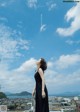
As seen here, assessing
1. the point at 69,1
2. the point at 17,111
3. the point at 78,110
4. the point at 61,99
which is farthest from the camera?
the point at 61,99

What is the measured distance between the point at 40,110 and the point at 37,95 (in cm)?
21

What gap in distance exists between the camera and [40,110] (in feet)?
15.8

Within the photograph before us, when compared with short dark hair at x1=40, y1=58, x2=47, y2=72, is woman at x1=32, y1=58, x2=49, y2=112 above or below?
below

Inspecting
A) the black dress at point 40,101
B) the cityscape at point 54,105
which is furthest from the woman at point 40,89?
the cityscape at point 54,105

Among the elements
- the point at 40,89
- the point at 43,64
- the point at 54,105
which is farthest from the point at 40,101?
the point at 54,105

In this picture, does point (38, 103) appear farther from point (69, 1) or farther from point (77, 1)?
point (69, 1)

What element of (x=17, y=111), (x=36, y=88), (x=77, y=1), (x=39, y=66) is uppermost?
(x=77, y=1)

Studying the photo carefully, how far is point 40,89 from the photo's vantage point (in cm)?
480

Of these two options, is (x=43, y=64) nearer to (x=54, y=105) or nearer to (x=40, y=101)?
(x=40, y=101)

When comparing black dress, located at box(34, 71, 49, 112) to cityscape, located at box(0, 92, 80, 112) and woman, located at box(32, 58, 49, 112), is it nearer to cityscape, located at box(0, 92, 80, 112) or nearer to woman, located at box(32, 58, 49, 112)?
woman, located at box(32, 58, 49, 112)

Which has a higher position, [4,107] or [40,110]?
[4,107]

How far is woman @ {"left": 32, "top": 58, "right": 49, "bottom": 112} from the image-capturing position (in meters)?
4.76

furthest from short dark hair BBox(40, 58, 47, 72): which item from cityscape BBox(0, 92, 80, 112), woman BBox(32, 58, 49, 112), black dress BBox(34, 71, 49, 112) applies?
cityscape BBox(0, 92, 80, 112)

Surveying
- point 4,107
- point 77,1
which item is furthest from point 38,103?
point 77,1
